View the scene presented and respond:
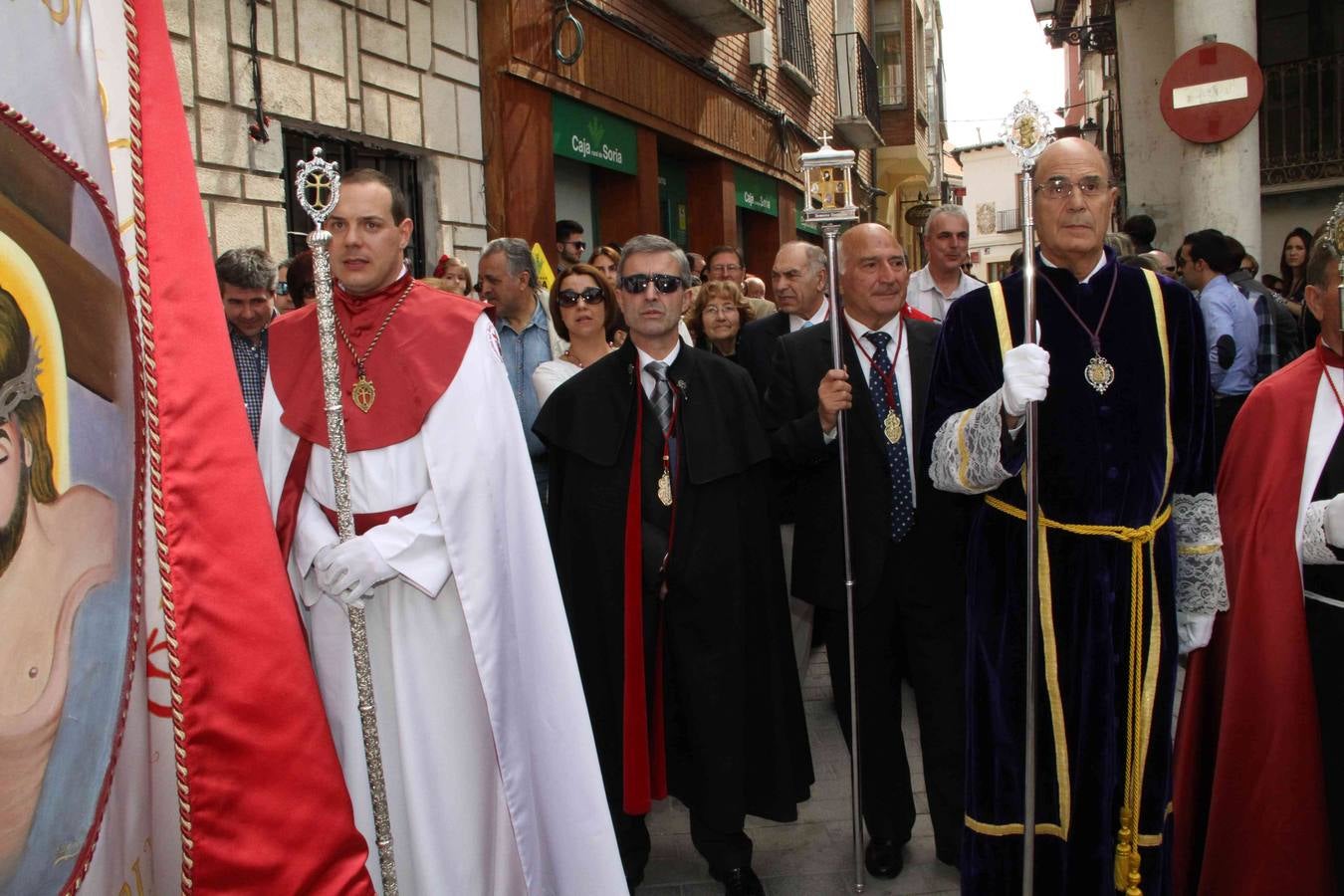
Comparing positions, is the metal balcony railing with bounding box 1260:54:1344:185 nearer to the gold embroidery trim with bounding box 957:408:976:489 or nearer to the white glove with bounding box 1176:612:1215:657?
the white glove with bounding box 1176:612:1215:657

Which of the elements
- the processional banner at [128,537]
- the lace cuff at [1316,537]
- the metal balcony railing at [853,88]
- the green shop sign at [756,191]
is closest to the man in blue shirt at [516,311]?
the lace cuff at [1316,537]

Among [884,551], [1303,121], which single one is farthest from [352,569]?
[1303,121]

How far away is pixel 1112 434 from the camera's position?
298cm

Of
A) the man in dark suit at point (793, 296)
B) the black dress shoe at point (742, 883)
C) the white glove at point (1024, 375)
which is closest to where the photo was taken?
the white glove at point (1024, 375)

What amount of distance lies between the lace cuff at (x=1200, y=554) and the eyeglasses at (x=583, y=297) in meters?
2.52

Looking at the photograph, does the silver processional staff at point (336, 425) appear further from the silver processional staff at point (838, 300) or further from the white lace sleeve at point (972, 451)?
the silver processional staff at point (838, 300)

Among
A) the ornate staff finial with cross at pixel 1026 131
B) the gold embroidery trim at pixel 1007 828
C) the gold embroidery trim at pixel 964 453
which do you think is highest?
the ornate staff finial with cross at pixel 1026 131

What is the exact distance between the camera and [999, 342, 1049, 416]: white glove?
2717mm

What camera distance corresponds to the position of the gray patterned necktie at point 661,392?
12.7ft

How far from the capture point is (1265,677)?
3068 millimetres

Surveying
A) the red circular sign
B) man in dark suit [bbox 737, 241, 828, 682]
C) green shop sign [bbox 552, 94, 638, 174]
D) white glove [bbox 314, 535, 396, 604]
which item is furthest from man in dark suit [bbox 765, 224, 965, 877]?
green shop sign [bbox 552, 94, 638, 174]

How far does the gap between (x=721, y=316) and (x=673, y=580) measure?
3.01m

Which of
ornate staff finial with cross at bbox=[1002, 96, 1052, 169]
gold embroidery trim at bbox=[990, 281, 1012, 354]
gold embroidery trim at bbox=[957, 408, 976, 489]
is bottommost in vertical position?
gold embroidery trim at bbox=[957, 408, 976, 489]

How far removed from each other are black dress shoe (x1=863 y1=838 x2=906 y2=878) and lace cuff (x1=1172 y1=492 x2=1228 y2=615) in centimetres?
137
